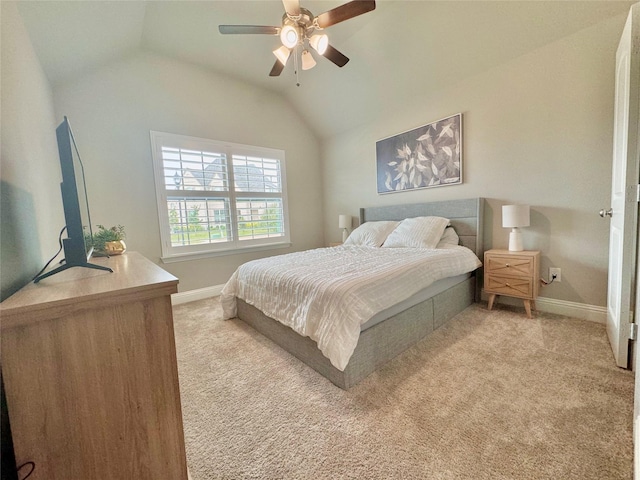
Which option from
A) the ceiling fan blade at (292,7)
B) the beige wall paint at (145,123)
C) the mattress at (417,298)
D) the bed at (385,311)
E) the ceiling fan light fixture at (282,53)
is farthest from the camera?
the beige wall paint at (145,123)

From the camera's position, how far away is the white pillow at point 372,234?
321 centimetres

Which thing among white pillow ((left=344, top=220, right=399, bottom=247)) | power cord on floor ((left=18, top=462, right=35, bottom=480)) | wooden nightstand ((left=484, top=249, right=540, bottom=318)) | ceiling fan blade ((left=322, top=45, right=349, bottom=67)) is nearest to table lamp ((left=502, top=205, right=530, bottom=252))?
wooden nightstand ((left=484, top=249, right=540, bottom=318))

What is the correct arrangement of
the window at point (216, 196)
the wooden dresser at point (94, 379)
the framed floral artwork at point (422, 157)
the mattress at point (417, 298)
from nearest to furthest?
the wooden dresser at point (94, 379), the mattress at point (417, 298), the framed floral artwork at point (422, 157), the window at point (216, 196)

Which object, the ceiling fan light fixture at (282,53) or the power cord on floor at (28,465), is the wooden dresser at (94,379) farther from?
the ceiling fan light fixture at (282,53)

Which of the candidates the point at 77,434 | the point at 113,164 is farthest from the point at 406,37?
the point at 77,434

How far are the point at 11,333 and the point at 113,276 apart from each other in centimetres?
34

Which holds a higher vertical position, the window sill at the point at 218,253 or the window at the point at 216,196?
the window at the point at 216,196

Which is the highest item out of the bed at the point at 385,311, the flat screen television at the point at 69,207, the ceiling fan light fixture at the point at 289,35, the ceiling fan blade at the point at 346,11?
the ceiling fan blade at the point at 346,11

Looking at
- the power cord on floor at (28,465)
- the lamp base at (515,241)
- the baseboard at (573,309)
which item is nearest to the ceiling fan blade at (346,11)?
the lamp base at (515,241)

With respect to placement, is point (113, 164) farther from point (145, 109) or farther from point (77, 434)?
point (77, 434)

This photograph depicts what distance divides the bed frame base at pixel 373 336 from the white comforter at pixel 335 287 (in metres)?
0.14

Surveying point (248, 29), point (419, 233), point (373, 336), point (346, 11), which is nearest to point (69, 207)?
point (373, 336)

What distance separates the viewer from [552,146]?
91.0 inches

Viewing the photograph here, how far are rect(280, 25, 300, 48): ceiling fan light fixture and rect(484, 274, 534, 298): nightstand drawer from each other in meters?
2.78
